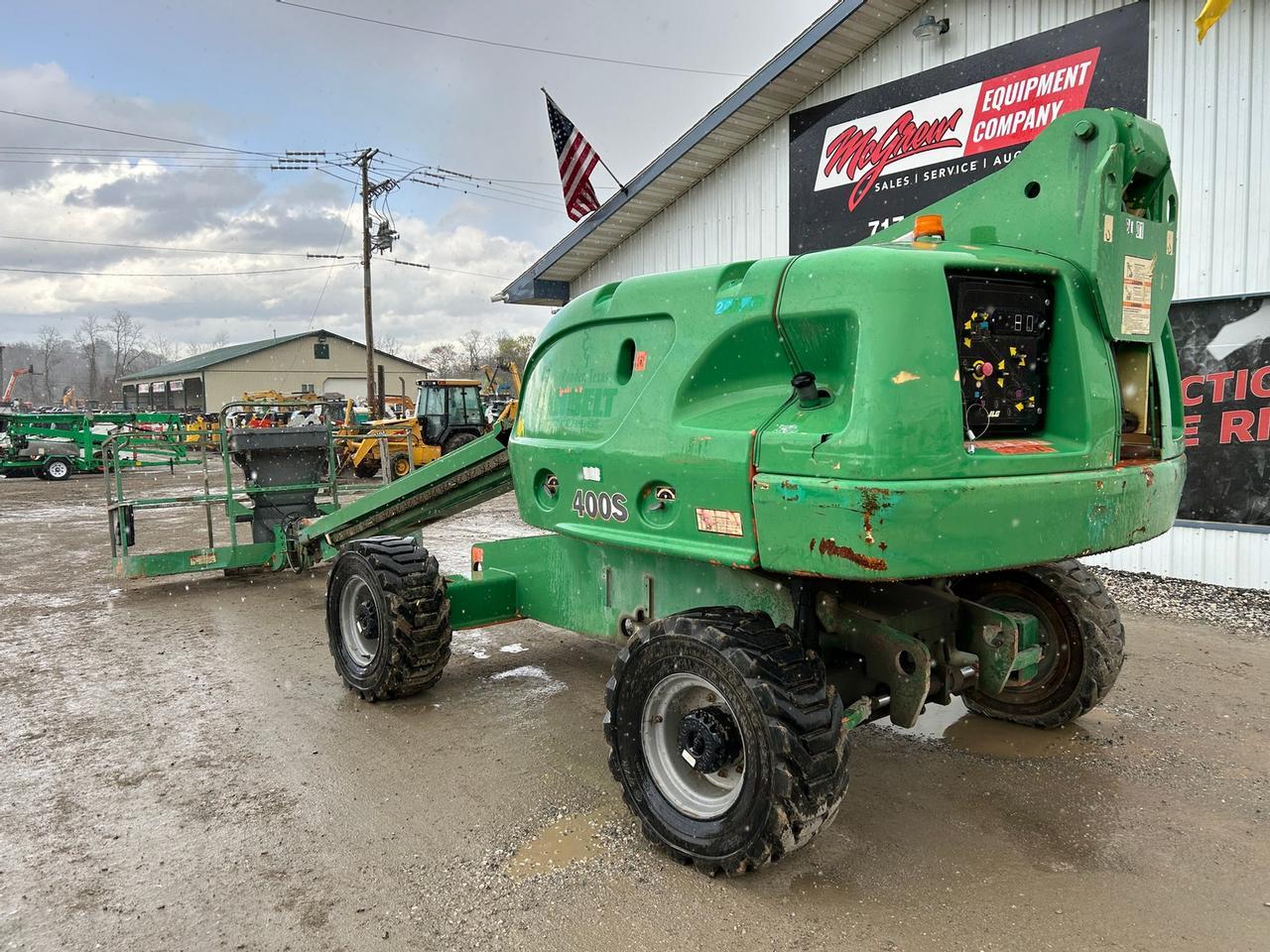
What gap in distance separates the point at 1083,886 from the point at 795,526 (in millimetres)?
1685

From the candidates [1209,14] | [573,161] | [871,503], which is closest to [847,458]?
[871,503]

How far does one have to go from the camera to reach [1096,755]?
4.30 metres

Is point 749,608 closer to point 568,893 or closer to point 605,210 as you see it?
point 568,893

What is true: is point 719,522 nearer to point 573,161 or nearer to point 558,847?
point 558,847

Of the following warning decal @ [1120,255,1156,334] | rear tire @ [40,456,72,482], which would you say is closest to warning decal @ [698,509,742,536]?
warning decal @ [1120,255,1156,334]

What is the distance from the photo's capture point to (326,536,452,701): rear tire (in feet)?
16.4

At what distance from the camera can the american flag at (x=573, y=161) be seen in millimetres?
13469

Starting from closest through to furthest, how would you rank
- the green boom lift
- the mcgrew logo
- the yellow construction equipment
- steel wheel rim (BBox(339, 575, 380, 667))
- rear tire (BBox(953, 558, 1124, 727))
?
the green boom lift → rear tire (BBox(953, 558, 1124, 727)) → steel wheel rim (BBox(339, 575, 380, 667)) → the mcgrew logo → the yellow construction equipment

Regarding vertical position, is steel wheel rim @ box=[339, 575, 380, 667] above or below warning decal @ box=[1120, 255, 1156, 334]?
below

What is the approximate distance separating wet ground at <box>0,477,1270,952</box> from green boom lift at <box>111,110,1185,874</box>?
44 centimetres

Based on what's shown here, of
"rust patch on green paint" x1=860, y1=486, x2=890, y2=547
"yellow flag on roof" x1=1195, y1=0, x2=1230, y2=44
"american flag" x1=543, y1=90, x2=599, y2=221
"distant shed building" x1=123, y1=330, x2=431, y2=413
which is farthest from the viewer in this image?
"distant shed building" x1=123, y1=330, x2=431, y2=413

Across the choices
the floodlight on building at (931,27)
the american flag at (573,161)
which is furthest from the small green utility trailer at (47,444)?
the floodlight on building at (931,27)

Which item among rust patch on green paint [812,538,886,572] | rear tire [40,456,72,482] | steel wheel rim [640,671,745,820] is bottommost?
steel wheel rim [640,671,745,820]

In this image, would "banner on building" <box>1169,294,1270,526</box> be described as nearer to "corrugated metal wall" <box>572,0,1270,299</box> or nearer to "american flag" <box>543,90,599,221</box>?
"corrugated metal wall" <box>572,0,1270,299</box>
